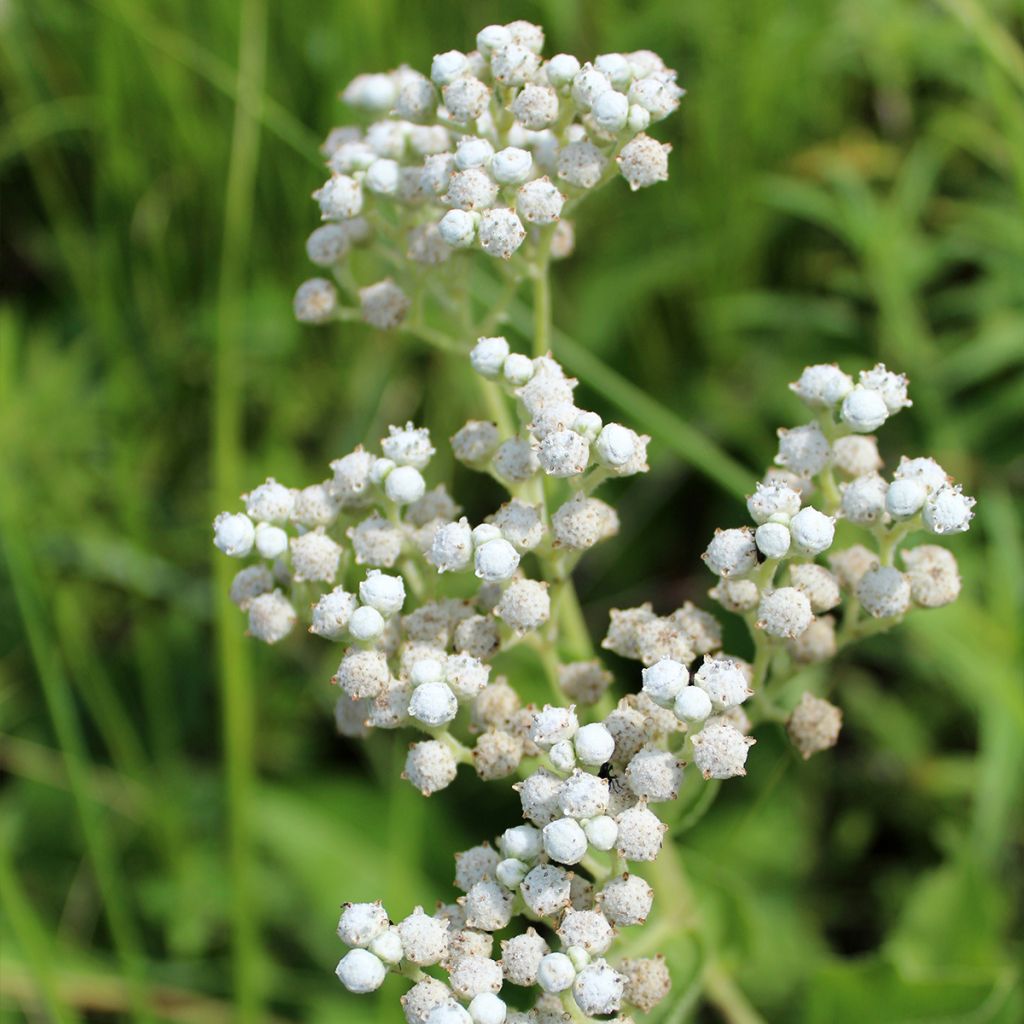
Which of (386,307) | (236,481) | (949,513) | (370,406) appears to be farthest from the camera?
(370,406)

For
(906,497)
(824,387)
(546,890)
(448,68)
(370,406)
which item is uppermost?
(370,406)

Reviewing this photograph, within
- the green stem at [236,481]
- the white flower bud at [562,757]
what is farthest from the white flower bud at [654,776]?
the green stem at [236,481]

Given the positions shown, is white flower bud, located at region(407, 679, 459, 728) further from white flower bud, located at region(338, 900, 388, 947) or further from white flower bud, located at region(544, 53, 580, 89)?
white flower bud, located at region(544, 53, 580, 89)

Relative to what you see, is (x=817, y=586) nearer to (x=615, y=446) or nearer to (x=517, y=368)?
(x=615, y=446)

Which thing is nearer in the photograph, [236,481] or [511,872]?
[511,872]

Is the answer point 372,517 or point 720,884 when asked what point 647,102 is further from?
point 720,884

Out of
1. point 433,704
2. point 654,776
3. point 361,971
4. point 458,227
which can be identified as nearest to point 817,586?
point 654,776
